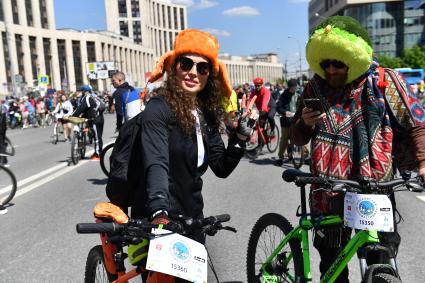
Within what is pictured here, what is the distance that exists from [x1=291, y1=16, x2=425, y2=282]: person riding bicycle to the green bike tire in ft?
0.88

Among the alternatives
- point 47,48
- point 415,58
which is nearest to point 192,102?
point 415,58

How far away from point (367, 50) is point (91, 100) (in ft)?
28.7

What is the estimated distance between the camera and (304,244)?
8.82 ft

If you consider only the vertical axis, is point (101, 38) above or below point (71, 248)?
above

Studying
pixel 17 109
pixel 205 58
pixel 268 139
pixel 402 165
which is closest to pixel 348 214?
pixel 402 165

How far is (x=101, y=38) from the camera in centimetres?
9331

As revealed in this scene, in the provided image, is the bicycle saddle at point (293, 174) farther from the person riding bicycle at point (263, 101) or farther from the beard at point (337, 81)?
the person riding bicycle at point (263, 101)

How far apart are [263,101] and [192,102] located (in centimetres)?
814

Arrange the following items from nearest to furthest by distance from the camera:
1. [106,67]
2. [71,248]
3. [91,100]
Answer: [71,248], [91,100], [106,67]

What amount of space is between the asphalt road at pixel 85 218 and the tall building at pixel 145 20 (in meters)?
115

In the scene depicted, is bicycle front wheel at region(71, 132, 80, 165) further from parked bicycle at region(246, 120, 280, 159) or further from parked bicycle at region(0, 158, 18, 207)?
parked bicycle at region(246, 120, 280, 159)

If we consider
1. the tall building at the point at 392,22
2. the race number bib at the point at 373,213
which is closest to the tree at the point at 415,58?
the tall building at the point at 392,22

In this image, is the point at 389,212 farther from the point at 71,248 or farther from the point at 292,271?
the point at 71,248

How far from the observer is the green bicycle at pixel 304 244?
2268mm
